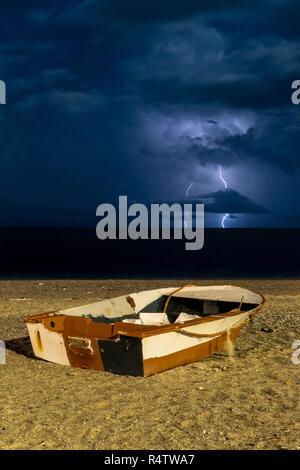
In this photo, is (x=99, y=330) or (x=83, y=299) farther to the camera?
(x=83, y=299)

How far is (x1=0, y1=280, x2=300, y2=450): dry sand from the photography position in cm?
489

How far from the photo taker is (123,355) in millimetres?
6715

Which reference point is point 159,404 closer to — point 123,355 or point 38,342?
point 123,355

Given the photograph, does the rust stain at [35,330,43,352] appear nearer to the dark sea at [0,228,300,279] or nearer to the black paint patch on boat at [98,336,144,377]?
the black paint patch on boat at [98,336,144,377]

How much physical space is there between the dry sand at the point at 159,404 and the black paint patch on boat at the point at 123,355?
0.57ft

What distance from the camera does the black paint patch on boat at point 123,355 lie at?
21.3 feet

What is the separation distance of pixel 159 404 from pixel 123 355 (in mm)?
1056

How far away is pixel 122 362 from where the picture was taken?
22.3ft

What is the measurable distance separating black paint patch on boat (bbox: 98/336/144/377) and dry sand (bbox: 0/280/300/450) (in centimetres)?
17
